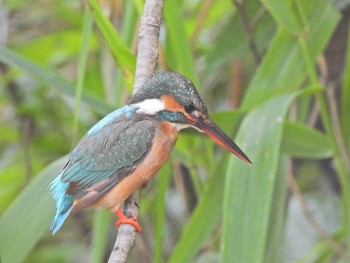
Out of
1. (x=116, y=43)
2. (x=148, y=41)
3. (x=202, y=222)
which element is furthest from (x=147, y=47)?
(x=202, y=222)

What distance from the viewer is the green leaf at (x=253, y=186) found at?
6.46ft

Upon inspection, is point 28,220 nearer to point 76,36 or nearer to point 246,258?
point 246,258

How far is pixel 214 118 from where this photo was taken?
227 cm

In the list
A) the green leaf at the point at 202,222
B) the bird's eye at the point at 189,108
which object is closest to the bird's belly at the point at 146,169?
the bird's eye at the point at 189,108

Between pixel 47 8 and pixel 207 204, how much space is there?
5.65 ft

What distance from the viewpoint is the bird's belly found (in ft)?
6.41

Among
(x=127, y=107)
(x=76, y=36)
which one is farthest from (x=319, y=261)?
(x=76, y=36)

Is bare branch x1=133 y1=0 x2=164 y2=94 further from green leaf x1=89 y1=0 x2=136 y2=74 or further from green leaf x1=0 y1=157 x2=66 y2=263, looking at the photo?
green leaf x1=0 y1=157 x2=66 y2=263

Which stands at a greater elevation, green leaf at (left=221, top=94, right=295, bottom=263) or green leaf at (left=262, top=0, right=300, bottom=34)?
green leaf at (left=262, top=0, right=300, bottom=34)

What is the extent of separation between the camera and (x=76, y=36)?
340 cm

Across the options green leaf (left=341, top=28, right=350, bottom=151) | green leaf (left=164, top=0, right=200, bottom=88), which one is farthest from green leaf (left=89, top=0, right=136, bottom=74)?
green leaf (left=341, top=28, right=350, bottom=151)

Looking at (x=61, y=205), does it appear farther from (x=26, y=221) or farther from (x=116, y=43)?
(x=116, y=43)

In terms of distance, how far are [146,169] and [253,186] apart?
0.97 feet

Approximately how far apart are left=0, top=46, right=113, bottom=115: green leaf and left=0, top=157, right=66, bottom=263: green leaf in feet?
0.87
